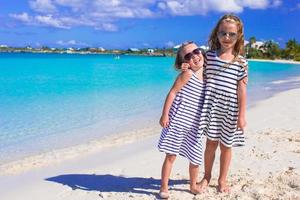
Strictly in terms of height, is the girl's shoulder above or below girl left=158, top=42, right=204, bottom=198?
above

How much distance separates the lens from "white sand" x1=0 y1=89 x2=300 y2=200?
4.66 meters

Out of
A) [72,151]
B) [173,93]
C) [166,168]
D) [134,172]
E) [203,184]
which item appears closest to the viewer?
[173,93]

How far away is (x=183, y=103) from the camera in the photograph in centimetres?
424

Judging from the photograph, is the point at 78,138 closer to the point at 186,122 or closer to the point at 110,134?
the point at 110,134

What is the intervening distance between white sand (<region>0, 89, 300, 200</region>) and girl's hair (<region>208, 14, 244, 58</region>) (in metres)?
1.50

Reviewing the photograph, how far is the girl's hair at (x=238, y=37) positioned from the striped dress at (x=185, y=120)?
1.44ft

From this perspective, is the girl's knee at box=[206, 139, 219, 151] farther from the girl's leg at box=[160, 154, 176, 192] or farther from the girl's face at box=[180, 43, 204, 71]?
the girl's face at box=[180, 43, 204, 71]

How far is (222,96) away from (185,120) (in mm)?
437

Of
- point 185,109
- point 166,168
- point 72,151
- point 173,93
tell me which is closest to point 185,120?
point 185,109

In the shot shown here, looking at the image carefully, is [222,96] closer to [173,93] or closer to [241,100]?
[241,100]

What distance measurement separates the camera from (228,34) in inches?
168

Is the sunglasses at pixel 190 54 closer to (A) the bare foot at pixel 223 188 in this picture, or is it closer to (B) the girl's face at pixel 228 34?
(B) the girl's face at pixel 228 34

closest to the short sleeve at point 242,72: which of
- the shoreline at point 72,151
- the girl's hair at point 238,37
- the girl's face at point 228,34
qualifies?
the girl's hair at point 238,37

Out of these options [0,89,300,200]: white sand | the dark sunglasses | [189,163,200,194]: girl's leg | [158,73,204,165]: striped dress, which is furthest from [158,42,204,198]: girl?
[0,89,300,200]: white sand
